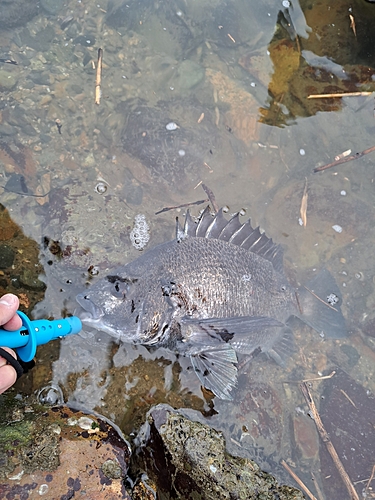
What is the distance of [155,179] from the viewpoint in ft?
16.3

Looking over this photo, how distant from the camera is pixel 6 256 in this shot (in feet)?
12.4

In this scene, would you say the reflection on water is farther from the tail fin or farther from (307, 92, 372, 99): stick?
the tail fin

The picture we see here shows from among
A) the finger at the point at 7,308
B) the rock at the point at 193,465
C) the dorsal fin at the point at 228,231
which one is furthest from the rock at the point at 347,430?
the finger at the point at 7,308

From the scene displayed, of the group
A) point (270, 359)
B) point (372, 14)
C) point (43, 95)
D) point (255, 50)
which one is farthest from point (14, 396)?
point (372, 14)

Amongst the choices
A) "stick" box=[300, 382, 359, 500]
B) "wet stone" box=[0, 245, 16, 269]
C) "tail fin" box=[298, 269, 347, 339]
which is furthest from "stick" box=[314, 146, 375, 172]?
"wet stone" box=[0, 245, 16, 269]

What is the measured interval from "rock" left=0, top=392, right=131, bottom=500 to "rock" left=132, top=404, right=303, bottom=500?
24 centimetres

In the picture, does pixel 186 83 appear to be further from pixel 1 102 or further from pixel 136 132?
pixel 1 102

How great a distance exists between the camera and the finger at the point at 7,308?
97.0 inches

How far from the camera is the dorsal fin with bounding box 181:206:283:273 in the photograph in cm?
418

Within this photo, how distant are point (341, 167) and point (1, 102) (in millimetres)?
4602

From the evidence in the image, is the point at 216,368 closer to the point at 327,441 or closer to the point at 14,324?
the point at 327,441

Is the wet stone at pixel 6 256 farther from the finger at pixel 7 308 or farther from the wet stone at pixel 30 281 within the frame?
the finger at pixel 7 308

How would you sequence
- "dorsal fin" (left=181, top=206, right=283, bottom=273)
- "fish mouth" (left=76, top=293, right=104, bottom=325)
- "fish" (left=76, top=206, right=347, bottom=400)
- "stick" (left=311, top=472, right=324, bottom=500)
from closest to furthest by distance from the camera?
"fish mouth" (left=76, top=293, right=104, bottom=325), "fish" (left=76, top=206, right=347, bottom=400), "stick" (left=311, top=472, right=324, bottom=500), "dorsal fin" (left=181, top=206, right=283, bottom=273)

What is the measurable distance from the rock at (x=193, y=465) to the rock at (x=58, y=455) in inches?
9.3
